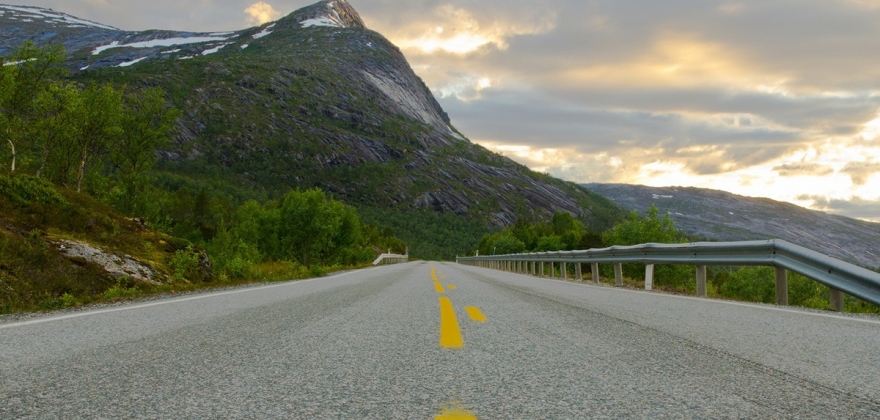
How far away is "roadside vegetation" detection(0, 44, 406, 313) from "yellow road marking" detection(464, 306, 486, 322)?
6064 mm

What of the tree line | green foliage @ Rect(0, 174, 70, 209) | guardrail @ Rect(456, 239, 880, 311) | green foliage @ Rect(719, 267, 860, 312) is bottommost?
green foliage @ Rect(719, 267, 860, 312)

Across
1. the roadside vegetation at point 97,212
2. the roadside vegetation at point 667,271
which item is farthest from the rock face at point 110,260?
the roadside vegetation at point 667,271

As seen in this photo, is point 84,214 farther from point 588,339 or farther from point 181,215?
point 181,215

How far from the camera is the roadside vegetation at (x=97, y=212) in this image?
921cm

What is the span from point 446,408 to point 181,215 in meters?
123

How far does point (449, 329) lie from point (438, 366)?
1650mm

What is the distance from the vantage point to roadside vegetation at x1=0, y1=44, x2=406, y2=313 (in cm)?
921

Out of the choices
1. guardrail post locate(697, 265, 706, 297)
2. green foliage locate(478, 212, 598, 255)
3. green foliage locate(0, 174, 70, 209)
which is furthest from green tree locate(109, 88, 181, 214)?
green foliage locate(478, 212, 598, 255)

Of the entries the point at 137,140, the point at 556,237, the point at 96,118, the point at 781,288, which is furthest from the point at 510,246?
the point at 781,288

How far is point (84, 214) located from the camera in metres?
12.4

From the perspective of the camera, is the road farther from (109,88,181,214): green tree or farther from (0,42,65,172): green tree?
(109,88,181,214): green tree

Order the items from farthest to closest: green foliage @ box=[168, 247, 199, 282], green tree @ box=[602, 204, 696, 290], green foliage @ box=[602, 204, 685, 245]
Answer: green foliage @ box=[602, 204, 685, 245]
green tree @ box=[602, 204, 696, 290]
green foliage @ box=[168, 247, 199, 282]

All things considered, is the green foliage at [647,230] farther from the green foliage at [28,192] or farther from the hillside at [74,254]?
the green foliage at [28,192]

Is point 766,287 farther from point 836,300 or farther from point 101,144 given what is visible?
point 101,144
